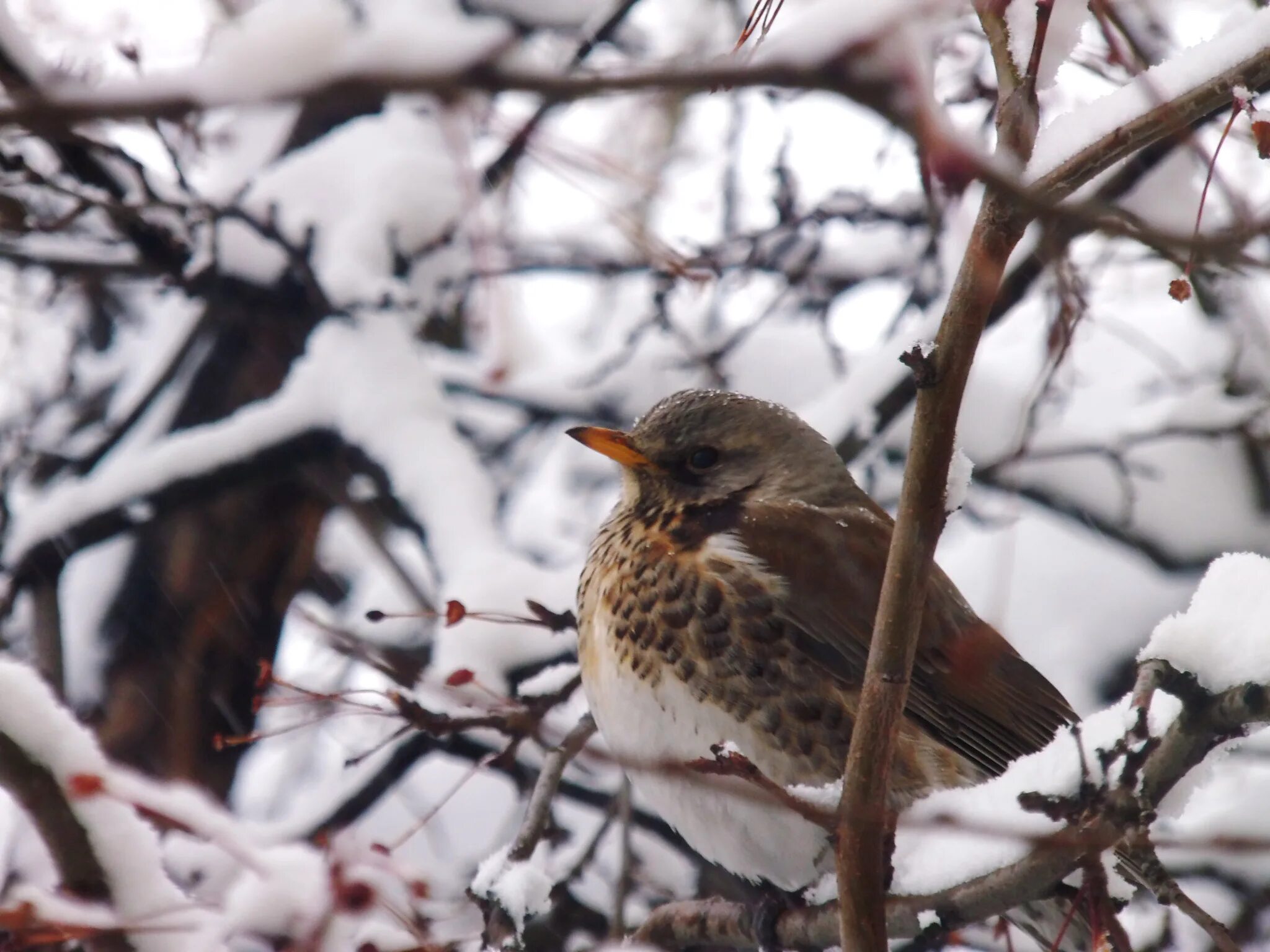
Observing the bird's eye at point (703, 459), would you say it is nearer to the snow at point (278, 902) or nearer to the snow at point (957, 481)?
the snow at point (278, 902)

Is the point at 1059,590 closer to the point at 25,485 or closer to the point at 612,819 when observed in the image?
the point at 612,819

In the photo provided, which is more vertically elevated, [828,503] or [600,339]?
[600,339]

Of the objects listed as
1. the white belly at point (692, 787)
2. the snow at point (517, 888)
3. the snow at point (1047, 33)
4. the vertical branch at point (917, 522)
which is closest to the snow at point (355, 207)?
the white belly at point (692, 787)

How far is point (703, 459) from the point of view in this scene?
10.1ft

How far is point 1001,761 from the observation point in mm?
2668

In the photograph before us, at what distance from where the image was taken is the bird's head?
3047mm

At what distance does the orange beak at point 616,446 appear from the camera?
299cm

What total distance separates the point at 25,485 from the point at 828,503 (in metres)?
2.67

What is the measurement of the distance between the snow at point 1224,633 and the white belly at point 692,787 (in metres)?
1.08

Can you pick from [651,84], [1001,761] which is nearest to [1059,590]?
[1001,761]

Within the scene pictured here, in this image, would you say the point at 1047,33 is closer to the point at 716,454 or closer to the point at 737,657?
the point at 737,657

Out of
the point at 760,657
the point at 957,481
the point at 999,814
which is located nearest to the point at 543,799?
the point at 760,657

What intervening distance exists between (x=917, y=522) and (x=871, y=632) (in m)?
1.19

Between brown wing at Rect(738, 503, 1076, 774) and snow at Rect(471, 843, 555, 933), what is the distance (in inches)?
29.6
